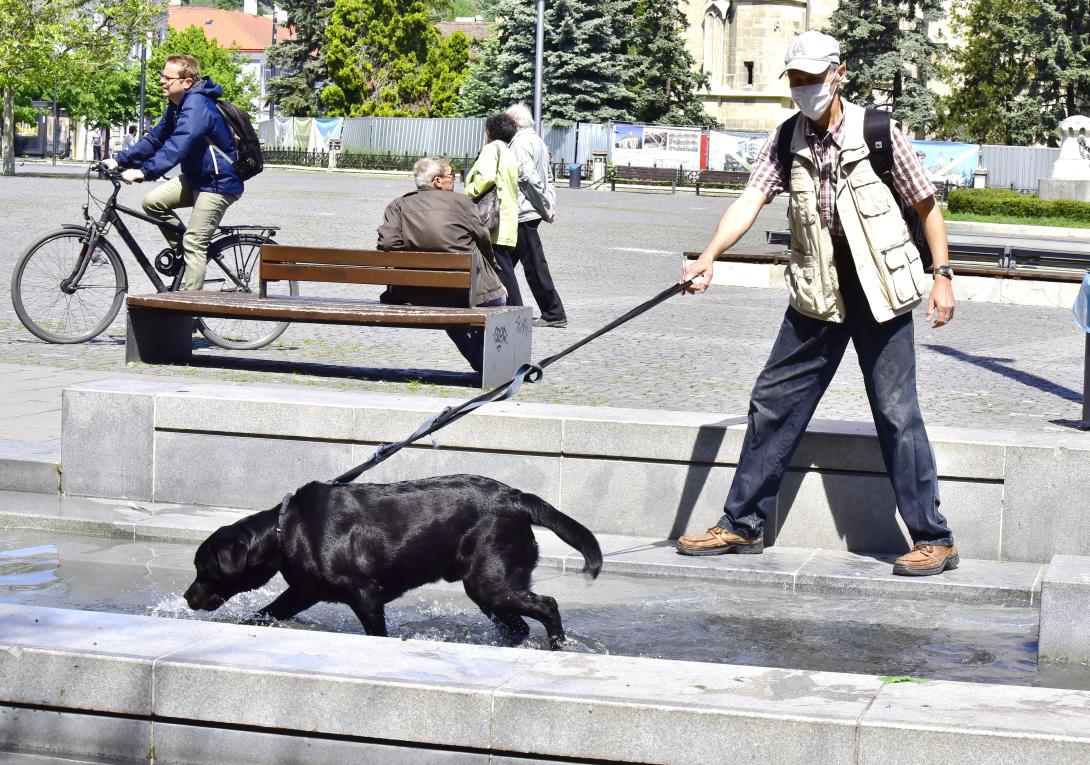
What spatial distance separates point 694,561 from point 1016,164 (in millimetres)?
51888

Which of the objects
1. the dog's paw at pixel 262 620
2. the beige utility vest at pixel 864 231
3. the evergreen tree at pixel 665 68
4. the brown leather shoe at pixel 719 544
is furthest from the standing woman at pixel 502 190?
the evergreen tree at pixel 665 68

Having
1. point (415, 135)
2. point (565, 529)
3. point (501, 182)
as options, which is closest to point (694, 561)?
point (565, 529)

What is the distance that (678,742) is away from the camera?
3.41 meters

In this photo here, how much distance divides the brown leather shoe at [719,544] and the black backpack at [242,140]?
5.52 metres

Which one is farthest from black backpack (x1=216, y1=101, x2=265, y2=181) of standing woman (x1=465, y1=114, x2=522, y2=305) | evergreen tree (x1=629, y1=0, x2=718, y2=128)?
evergreen tree (x1=629, y1=0, x2=718, y2=128)

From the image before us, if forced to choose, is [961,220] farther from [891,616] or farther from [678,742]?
[678,742]

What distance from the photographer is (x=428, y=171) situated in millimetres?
10383

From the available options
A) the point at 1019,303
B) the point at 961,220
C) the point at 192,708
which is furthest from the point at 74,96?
the point at 192,708

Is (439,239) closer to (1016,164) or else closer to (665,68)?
(1016,164)

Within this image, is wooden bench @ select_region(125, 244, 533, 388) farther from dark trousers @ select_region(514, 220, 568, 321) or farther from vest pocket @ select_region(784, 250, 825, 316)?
vest pocket @ select_region(784, 250, 825, 316)

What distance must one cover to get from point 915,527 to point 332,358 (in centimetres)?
608

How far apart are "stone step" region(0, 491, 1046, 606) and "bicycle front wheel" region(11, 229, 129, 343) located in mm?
4311

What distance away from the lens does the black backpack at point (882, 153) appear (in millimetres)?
5277

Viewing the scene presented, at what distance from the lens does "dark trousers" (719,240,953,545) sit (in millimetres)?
5414
